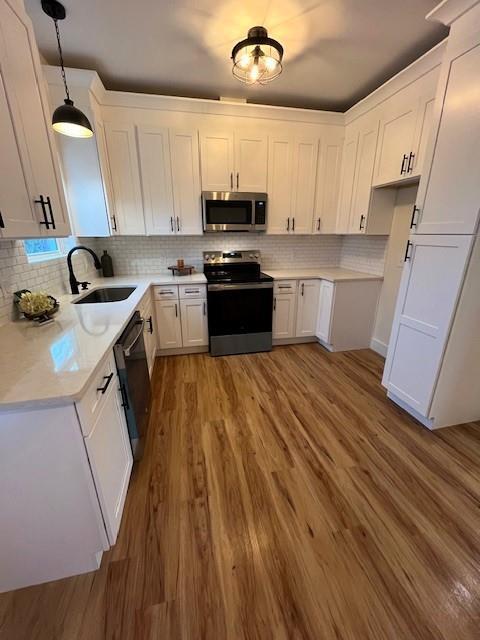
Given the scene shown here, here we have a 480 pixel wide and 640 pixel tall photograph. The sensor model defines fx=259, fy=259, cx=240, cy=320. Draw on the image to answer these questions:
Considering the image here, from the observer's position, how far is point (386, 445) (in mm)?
1825

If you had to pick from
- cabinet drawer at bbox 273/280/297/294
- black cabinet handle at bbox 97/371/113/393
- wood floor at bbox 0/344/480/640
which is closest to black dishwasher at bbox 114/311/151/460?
black cabinet handle at bbox 97/371/113/393

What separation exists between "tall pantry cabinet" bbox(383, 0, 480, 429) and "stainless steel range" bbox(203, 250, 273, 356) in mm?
1384

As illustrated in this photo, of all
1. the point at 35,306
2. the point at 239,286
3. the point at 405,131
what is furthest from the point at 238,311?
the point at 405,131

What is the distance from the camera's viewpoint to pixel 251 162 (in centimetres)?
297

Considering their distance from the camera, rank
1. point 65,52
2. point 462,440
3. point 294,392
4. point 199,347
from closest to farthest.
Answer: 1. point 462,440
2. point 65,52
3. point 294,392
4. point 199,347

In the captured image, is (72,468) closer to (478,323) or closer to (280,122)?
(478,323)

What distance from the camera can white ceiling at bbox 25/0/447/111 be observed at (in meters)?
1.70

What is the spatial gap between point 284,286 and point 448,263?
1.68 metres

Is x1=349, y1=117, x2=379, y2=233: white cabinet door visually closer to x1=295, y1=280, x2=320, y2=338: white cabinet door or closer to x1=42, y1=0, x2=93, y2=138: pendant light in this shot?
x1=295, y1=280, x2=320, y2=338: white cabinet door

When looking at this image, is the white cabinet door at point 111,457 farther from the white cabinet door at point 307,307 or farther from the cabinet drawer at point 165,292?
the white cabinet door at point 307,307

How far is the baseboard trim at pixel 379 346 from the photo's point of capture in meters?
3.14

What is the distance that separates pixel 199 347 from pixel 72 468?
2.23m

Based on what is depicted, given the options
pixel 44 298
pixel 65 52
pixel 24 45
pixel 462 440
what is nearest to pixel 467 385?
pixel 462 440

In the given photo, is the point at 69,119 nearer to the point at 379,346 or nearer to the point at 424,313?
the point at 424,313
